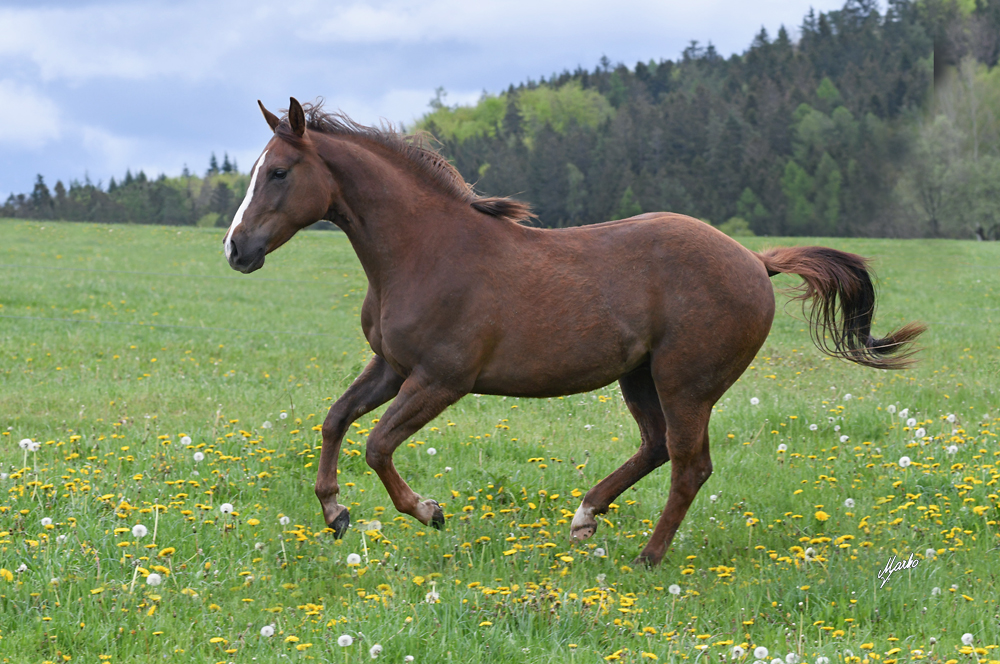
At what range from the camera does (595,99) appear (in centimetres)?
9231

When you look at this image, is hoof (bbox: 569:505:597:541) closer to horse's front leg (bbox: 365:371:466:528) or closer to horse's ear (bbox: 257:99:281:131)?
horse's front leg (bbox: 365:371:466:528)

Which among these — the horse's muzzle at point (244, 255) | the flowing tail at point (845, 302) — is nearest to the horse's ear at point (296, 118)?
the horse's muzzle at point (244, 255)

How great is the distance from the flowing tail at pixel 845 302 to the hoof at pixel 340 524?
3037mm

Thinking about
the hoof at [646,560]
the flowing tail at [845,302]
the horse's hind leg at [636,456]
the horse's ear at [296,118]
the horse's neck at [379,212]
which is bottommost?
the hoof at [646,560]

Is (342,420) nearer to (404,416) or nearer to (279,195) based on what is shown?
(404,416)

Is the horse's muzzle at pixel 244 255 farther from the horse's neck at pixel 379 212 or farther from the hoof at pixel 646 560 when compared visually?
the hoof at pixel 646 560

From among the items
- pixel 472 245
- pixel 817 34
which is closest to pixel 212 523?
pixel 472 245

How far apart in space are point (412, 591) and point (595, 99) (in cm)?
9277

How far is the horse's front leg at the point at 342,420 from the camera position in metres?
4.95

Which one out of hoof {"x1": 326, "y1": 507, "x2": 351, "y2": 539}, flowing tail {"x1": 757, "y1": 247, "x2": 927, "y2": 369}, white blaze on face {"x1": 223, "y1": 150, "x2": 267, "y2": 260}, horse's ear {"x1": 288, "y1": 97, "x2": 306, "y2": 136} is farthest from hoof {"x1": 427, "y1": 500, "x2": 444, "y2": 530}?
flowing tail {"x1": 757, "y1": 247, "x2": 927, "y2": 369}

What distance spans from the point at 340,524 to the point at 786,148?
1529 inches

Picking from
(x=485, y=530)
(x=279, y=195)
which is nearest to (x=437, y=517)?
(x=485, y=530)

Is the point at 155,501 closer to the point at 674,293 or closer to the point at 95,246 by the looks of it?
the point at 674,293

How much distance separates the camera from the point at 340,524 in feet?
16.2
